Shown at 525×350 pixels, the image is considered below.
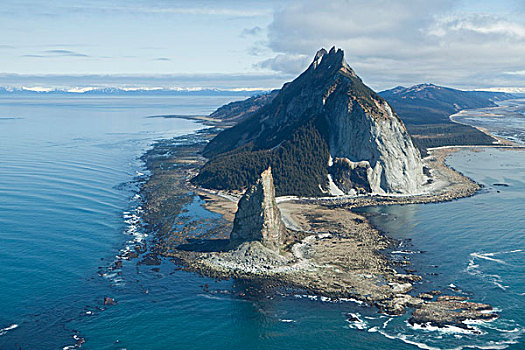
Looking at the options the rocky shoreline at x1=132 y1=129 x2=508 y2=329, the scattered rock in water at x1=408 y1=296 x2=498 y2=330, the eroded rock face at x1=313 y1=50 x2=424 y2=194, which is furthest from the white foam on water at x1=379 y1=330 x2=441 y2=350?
the eroded rock face at x1=313 y1=50 x2=424 y2=194

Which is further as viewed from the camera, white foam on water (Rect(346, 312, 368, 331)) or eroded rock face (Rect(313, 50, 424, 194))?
eroded rock face (Rect(313, 50, 424, 194))

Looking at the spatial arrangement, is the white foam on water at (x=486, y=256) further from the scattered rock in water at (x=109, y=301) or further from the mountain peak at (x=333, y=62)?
the mountain peak at (x=333, y=62)

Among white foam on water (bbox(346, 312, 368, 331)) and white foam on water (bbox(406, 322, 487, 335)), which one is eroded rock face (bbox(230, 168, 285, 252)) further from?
white foam on water (bbox(406, 322, 487, 335))

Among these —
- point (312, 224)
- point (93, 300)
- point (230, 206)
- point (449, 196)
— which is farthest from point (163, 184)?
point (449, 196)

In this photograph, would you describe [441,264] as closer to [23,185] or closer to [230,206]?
[230,206]

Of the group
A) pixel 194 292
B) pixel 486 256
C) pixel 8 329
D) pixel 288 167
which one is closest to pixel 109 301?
pixel 194 292

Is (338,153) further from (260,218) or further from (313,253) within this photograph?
(260,218)

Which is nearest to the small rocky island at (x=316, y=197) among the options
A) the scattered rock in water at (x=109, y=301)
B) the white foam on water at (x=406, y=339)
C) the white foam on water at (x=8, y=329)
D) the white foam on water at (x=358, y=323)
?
the white foam on water at (x=358, y=323)
